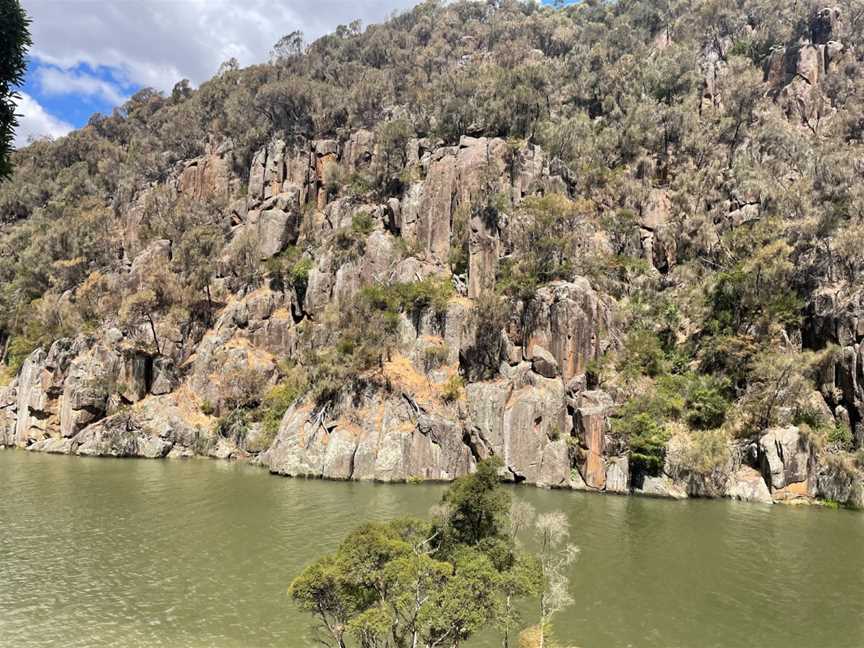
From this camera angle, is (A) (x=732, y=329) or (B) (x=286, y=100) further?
(B) (x=286, y=100)

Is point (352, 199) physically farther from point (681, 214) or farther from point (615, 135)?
point (681, 214)

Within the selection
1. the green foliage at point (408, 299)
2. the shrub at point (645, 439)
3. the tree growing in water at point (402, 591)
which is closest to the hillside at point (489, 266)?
the shrub at point (645, 439)

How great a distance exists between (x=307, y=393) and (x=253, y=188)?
161ft


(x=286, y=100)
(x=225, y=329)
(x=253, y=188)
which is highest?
(x=286, y=100)

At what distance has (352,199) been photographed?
3420 inches

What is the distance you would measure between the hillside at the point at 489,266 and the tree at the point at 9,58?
1687 inches

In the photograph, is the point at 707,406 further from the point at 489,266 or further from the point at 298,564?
the point at 298,564

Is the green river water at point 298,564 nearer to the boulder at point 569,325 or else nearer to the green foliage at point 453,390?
the green foliage at point 453,390

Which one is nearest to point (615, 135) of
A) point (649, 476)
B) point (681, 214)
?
point (681, 214)

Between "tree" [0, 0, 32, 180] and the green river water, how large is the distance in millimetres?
17114

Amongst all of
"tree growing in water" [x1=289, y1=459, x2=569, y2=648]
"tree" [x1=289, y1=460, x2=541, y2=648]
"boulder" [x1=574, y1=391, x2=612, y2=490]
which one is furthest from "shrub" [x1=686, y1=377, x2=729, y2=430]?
"tree" [x1=289, y1=460, x2=541, y2=648]

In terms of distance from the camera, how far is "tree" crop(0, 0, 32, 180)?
1423 centimetres

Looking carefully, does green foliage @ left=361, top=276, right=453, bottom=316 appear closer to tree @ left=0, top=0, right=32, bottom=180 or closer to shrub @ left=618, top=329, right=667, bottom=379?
shrub @ left=618, top=329, right=667, bottom=379

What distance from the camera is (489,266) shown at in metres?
69.8
